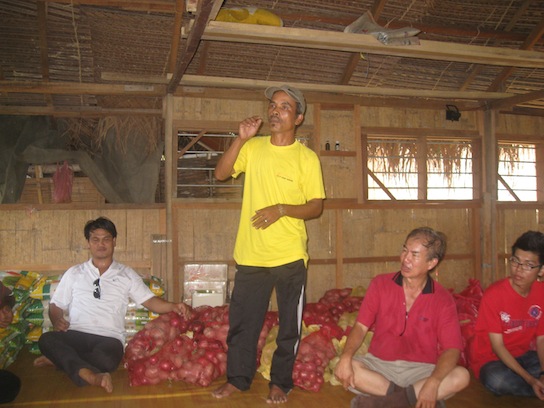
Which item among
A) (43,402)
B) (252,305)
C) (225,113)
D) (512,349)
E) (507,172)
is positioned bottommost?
(43,402)

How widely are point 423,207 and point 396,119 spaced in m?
1.29

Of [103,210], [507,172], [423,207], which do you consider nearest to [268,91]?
[103,210]

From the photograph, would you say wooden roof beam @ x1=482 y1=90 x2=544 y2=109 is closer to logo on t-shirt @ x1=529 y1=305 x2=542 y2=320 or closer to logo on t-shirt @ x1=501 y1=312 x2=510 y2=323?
logo on t-shirt @ x1=529 y1=305 x2=542 y2=320

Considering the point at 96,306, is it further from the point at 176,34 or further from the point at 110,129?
the point at 110,129

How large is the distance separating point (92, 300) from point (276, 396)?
1655 millimetres

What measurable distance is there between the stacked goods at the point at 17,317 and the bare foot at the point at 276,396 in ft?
7.02

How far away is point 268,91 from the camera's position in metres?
3.53

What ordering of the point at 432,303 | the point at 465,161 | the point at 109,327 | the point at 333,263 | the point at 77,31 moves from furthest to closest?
the point at 465,161, the point at 333,263, the point at 77,31, the point at 109,327, the point at 432,303

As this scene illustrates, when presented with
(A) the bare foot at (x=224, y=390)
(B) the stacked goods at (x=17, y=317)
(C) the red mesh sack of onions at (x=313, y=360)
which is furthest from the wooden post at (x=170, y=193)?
(A) the bare foot at (x=224, y=390)

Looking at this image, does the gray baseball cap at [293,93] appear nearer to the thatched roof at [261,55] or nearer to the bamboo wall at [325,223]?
the thatched roof at [261,55]

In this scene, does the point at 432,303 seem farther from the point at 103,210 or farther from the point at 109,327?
the point at 103,210

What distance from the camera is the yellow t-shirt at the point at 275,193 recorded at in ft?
11.1

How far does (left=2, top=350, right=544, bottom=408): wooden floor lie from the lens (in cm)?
334

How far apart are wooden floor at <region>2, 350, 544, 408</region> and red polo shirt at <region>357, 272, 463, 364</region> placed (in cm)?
59
